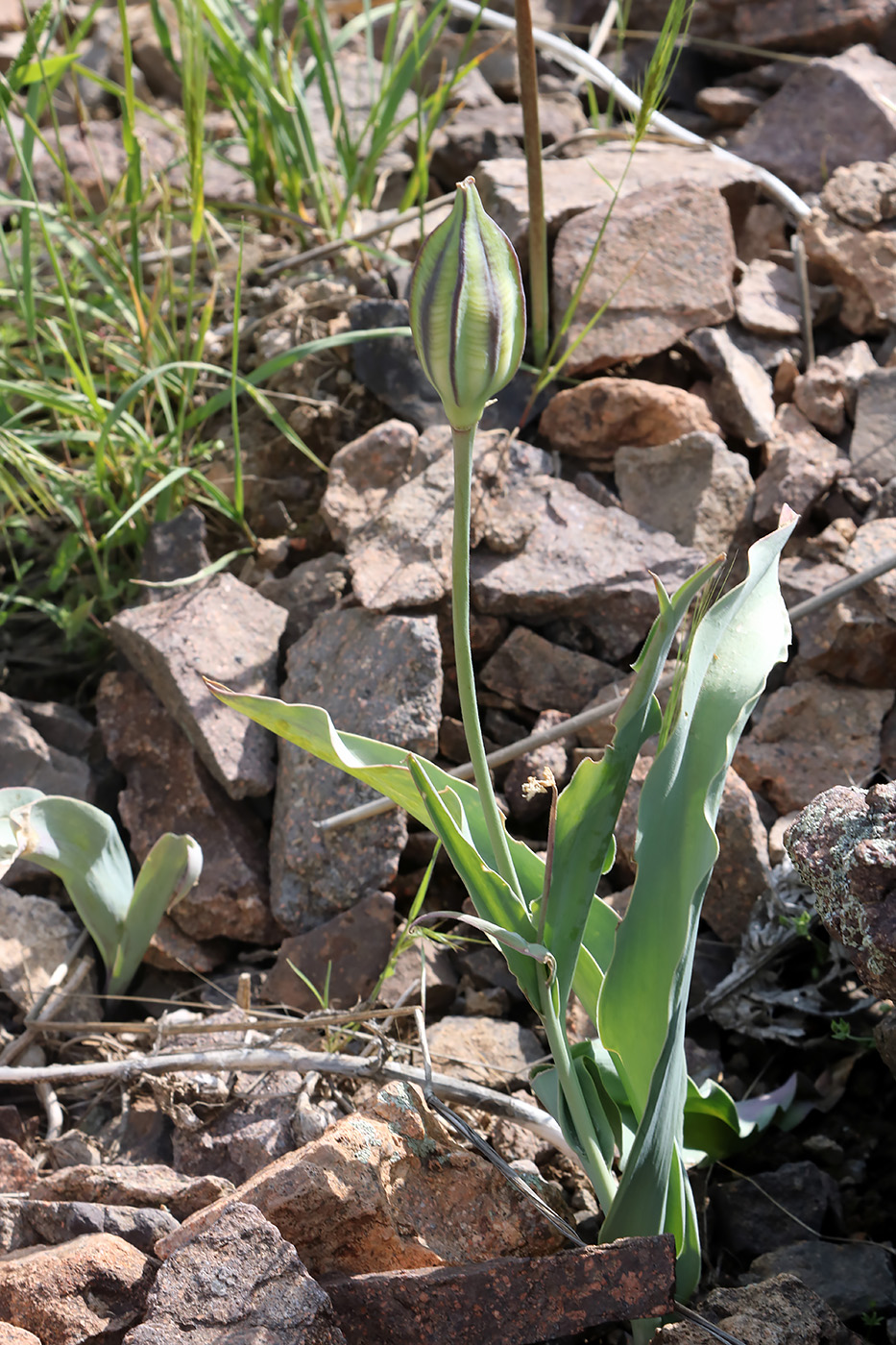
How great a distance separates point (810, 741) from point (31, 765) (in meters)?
1.22

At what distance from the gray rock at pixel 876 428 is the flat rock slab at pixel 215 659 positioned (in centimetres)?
103

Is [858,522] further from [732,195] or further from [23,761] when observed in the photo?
[23,761]

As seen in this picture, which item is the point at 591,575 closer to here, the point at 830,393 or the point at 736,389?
the point at 736,389

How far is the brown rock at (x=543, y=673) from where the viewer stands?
1766 mm

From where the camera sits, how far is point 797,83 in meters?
2.58

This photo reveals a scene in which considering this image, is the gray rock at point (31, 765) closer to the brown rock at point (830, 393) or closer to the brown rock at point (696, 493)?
the brown rock at point (696, 493)

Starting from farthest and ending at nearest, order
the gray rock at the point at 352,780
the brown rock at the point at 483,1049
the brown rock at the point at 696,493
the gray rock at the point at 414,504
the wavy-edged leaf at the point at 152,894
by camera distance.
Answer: the brown rock at the point at 696,493 < the gray rock at the point at 414,504 < the gray rock at the point at 352,780 < the wavy-edged leaf at the point at 152,894 < the brown rock at the point at 483,1049

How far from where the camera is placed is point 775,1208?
1.28m

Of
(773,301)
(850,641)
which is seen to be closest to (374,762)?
(850,641)

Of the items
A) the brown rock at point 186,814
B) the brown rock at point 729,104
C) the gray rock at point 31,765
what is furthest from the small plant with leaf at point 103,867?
the brown rock at point 729,104

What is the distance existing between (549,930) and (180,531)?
1.17m

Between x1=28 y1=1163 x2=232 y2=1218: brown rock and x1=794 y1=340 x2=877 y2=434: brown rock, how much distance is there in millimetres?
1559

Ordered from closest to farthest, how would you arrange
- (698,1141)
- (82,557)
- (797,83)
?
(698,1141) < (82,557) < (797,83)

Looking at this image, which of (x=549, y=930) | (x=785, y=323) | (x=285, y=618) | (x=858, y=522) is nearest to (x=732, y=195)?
(x=785, y=323)
